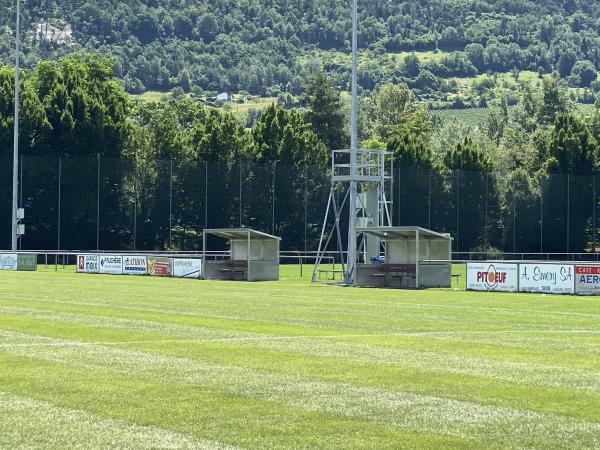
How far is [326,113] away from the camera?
121375 millimetres

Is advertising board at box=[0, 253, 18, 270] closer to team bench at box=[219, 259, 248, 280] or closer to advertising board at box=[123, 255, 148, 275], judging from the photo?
advertising board at box=[123, 255, 148, 275]

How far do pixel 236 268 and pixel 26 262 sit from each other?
15091mm

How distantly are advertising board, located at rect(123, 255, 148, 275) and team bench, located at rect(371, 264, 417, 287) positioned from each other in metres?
14.8

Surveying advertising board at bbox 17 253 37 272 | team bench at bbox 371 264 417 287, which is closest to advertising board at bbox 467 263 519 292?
team bench at bbox 371 264 417 287

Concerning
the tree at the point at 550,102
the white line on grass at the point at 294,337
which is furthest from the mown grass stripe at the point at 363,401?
the tree at the point at 550,102

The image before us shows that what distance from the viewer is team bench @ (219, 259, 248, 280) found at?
53.3 meters

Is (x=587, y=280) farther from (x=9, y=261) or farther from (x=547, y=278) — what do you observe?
(x=9, y=261)

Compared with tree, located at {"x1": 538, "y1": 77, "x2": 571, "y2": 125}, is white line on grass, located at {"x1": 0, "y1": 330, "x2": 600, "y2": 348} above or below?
below

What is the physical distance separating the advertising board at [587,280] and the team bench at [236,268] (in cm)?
1686

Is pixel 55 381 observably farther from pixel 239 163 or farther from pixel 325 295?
pixel 239 163

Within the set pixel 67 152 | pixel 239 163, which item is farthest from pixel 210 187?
pixel 67 152

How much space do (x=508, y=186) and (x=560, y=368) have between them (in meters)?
72.6

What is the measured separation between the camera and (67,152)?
83688 millimetres

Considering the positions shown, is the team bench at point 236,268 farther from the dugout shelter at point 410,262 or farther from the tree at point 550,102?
the tree at point 550,102
